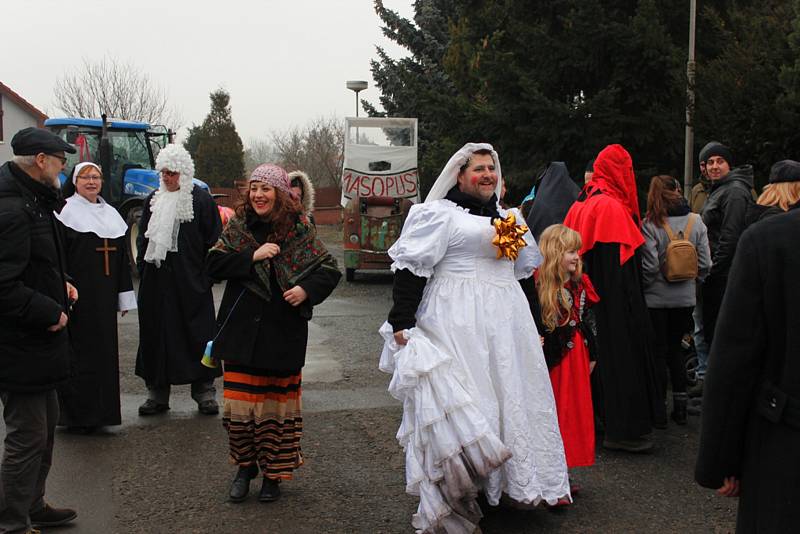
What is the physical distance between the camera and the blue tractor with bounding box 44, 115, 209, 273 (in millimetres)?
17672

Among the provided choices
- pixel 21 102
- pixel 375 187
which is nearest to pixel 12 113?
pixel 21 102

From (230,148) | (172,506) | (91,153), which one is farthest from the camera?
(230,148)

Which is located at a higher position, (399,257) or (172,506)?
(399,257)

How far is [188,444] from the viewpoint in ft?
19.4

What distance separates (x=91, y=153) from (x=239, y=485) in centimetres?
1533

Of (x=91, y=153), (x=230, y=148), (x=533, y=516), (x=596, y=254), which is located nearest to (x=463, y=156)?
(x=596, y=254)

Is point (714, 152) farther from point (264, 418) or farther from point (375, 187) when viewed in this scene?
point (375, 187)

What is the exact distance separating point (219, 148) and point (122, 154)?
91.0 ft

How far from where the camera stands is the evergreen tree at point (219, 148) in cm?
4572

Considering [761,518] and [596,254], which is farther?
[596,254]

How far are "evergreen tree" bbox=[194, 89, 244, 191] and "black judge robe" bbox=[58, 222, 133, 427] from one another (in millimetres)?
39762

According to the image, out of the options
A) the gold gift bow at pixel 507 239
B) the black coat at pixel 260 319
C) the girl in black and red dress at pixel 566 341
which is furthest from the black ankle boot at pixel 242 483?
the gold gift bow at pixel 507 239

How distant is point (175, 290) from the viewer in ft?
21.8

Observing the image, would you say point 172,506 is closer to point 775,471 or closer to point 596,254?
point 596,254
